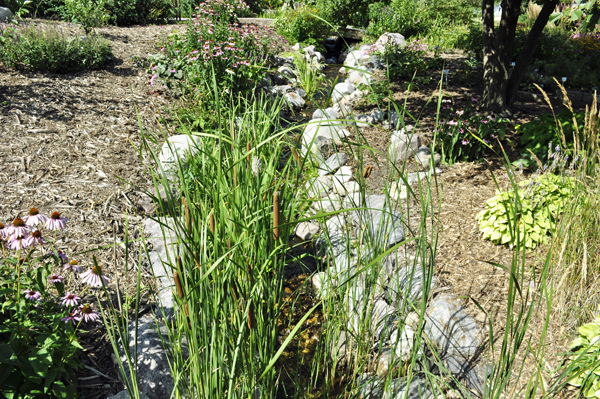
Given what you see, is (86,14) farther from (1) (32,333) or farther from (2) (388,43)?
(1) (32,333)

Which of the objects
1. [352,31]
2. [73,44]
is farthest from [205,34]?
[352,31]

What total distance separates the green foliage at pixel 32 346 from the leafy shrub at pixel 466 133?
10.6 ft

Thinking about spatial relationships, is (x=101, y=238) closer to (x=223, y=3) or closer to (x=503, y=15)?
(x=503, y=15)

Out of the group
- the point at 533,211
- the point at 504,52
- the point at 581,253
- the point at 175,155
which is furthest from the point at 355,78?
the point at 581,253

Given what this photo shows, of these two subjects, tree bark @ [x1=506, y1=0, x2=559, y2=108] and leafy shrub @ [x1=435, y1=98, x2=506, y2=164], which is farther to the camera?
tree bark @ [x1=506, y1=0, x2=559, y2=108]

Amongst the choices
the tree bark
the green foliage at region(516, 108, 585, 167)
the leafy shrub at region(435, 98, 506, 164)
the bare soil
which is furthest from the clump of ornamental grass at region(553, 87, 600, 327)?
the tree bark

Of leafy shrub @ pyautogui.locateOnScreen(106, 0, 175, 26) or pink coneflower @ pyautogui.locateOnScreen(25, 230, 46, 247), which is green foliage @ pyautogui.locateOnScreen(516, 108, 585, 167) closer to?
pink coneflower @ pyautogui.locateOnScreen(25, 230, 46, 247)

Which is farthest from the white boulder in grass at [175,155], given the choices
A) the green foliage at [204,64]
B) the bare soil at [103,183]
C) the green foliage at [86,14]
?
the green foliage at [86,14]

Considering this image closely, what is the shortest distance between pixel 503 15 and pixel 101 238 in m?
4.51

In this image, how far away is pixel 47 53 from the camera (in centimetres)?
491

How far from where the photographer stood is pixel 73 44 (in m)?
5.25

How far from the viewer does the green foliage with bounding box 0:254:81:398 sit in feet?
4.85

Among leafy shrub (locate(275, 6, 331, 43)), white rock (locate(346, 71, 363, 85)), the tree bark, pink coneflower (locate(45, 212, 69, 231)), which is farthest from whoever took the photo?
leafy shrub (locate(275, 6, 331, 43))

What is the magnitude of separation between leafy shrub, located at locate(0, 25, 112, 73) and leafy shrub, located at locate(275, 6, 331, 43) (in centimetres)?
586
